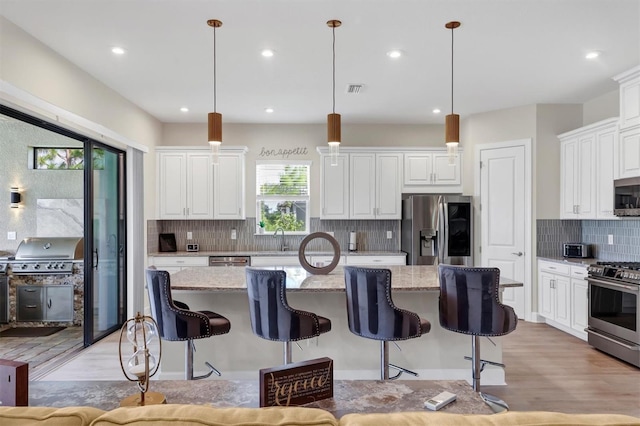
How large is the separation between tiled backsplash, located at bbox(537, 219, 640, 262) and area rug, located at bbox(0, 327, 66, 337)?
5.97 metres

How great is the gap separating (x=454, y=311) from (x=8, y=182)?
5.30 metres

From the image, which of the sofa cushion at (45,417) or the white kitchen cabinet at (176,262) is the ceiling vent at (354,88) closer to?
the white kitchen cabinet at (176,262)

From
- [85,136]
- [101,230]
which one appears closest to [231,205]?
[101,230]

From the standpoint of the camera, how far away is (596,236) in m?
5.05

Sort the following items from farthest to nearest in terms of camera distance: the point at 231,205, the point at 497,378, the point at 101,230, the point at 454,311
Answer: the point at 231,205 → the point at 101,230 → the point at 497,378 → the point at 454,311

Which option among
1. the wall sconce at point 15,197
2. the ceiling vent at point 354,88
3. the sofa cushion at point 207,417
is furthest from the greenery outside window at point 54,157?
the sofa cushion at point 207,417

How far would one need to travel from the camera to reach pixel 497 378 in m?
3.36

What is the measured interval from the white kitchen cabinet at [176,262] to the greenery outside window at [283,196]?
1083mm

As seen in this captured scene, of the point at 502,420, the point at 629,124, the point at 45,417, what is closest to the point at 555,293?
the point at 629,124

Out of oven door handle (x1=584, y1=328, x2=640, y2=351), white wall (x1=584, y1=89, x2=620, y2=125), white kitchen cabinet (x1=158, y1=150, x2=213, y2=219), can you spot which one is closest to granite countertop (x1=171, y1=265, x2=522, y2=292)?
oven door handle (x1=584, y1=328, x2=640, y2=351)

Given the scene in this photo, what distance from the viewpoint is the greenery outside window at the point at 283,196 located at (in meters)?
6.32

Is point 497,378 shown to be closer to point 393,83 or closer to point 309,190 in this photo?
point 393,83

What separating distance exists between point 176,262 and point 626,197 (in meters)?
5.35

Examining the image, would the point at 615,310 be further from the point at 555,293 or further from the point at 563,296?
the point at 555,293
